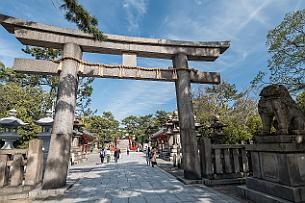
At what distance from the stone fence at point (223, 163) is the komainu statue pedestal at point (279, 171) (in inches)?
87.0

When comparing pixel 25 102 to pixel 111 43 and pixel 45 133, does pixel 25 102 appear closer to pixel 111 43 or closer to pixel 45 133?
pixel 45 133

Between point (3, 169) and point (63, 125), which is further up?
point (63, 125)

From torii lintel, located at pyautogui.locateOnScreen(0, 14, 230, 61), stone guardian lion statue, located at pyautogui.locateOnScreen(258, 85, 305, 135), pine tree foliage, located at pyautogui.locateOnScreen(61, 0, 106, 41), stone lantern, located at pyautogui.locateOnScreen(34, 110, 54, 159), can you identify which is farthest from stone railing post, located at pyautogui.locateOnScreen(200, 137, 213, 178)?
stone lantern, located at pyautogui.locateOnScreen(34, 110, 54, 159)

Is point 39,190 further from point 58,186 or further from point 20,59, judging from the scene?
point 20,59

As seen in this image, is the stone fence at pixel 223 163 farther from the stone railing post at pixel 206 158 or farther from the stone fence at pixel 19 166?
the stone fence at pixel 19 166

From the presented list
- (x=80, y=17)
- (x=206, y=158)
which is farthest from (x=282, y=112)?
(x=80, y=17)

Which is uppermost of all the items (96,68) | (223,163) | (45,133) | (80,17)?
(80,17)

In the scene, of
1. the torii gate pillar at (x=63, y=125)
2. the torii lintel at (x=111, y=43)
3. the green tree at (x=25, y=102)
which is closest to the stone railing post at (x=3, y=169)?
the torii gate pillar at (x=63, y=125)

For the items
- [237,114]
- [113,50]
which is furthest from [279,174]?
[237,114]

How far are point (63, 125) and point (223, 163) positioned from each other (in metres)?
6.46

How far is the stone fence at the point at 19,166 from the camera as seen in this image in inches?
250

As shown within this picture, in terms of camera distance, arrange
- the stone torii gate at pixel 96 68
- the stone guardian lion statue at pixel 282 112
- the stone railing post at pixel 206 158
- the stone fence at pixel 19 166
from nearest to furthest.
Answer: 1. the stone guardian lion statue at pixel 282 112
2. the stone fence at pixel 19 166
3. the stone torii gate at pixel 96 68
4. the stone railing post at pixel 206 158

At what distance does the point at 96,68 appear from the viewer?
833 centimetres

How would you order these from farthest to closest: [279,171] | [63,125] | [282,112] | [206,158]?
[206,158] < [63,125] < [282,112] < [279,171]
